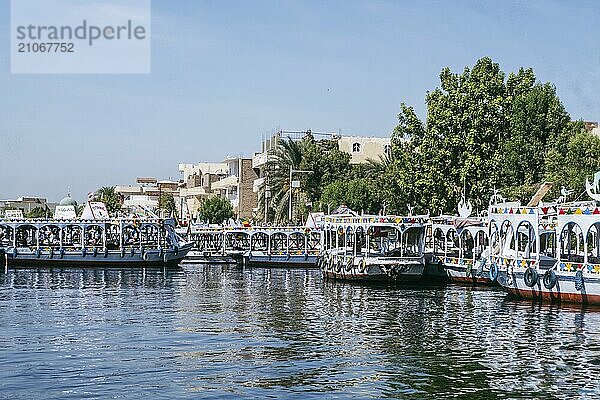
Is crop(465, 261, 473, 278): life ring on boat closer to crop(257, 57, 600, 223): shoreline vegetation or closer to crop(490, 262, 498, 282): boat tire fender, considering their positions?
crop(490, 262, 498, 282): boat tire fender

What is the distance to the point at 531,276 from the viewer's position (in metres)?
37.9

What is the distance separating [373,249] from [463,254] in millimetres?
6205

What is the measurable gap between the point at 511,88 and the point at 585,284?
35.1 meters

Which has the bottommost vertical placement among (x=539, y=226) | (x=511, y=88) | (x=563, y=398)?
(x=563, y=398)

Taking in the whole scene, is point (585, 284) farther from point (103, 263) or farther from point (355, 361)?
point (103, 263)

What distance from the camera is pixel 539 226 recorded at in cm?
3906

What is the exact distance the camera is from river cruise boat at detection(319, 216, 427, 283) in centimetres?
4725

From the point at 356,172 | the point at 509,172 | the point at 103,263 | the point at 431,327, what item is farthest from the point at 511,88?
the point at 431,327

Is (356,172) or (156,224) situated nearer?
(156,224)

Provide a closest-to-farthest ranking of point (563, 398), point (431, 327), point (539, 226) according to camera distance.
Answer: point (563, 398)
point (431, 327)
point (539, 226)

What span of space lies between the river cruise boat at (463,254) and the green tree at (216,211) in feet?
193

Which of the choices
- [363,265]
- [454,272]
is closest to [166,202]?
[454,272]

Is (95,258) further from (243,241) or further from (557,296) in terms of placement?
(557,296)

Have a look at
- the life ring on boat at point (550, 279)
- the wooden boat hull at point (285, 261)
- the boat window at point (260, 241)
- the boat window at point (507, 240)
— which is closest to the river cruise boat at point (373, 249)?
the boat window at point (507, 240)
